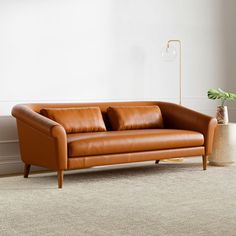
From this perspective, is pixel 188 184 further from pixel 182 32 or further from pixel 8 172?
pixel 182 32

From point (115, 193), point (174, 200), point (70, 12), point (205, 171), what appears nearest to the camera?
point (174, 200)

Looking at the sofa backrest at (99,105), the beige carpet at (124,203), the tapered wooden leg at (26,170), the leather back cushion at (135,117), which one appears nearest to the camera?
the beige carpet at (124,203)

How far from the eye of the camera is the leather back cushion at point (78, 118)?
17.6ft

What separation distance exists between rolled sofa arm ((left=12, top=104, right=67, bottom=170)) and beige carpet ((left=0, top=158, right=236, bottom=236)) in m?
0.22

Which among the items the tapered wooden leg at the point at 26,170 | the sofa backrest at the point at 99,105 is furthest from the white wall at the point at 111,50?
the tapered wooden leg at the point at 26,170

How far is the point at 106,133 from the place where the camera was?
5312 mm

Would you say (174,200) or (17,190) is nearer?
(174,200)

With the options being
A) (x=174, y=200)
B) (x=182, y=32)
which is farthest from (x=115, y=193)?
(x=182, y=32)

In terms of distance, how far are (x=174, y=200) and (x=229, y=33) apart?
4.01m

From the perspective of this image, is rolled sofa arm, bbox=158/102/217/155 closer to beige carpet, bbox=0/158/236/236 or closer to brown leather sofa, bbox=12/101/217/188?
brown leather sofa, bbox=12/101/217/188

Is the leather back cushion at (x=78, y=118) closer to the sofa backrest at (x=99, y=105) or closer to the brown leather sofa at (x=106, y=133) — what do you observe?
the brown leather sofa at (x=106, y=133)

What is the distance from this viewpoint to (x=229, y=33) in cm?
753

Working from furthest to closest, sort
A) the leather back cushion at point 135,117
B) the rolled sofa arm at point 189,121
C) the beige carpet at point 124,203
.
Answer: the leather back cushion at point 135,117
the rolled sofa arm at point 189,121
the beige carpet at point 124,203

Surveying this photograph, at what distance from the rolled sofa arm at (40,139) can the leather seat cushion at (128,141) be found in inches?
5.2
